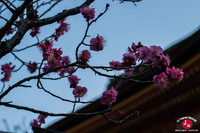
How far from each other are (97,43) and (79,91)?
817 millimetres

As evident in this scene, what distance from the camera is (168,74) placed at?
2891mm

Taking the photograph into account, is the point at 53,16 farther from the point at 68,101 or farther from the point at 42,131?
the point at 42,131

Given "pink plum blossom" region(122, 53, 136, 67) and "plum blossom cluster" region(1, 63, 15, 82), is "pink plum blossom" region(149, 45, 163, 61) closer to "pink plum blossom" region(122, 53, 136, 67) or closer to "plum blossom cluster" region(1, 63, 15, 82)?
"pink plum blossom" region(122, 53, 136, 67)

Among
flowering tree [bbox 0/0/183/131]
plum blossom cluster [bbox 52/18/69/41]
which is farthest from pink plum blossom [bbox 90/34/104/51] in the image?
plum blossom cluster [bbox 52/18/69/41]

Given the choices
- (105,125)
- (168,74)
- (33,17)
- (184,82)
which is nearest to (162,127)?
(184,82)

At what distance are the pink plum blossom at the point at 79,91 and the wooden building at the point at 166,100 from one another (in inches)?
78.1

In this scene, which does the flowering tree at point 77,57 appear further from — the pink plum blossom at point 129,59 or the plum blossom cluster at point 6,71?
the plum blossom cluster at point 6,71

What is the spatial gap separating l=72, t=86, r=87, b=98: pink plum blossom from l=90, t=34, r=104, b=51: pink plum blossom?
710 mm

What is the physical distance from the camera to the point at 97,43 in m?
2.78

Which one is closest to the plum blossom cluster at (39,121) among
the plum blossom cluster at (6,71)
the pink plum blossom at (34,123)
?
the pink plum blossom at (34,123)

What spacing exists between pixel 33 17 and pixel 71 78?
1.07 meters

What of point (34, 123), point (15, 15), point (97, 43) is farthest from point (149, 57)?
point (34, 123)

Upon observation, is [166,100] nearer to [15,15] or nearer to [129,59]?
[129,59]

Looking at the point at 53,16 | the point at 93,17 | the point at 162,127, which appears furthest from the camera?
the point at 162,127
